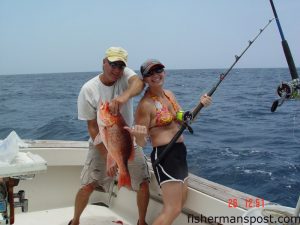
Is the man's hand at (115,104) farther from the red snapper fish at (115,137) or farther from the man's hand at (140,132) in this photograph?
the man's hand at (140,132)

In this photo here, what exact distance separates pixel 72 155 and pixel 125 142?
143 cm

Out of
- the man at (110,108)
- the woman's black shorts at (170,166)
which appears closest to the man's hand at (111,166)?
the man at (110,108)

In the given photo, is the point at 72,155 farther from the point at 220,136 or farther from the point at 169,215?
the point at 220,136

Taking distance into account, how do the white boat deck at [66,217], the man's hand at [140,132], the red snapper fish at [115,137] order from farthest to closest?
the white boat deck at [66,217], the red snapper fish at [115,137], the man's hand at [140,132]

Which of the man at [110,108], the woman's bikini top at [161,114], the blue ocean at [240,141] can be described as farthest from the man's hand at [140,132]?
the blue ocean at [240,141]

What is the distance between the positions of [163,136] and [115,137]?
41 centimetres

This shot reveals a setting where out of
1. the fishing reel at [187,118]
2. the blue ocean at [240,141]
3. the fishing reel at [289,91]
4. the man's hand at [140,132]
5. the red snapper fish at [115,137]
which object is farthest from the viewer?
the blue ocean at [240,141]

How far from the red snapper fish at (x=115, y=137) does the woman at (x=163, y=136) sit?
0.58ft

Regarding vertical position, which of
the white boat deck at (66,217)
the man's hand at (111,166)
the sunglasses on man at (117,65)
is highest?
the sunglasses on man at (117,65)

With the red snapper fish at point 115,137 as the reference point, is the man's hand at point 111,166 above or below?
below

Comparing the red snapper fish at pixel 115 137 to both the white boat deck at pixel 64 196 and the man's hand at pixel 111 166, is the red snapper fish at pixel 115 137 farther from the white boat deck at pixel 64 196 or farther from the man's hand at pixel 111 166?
the white boat deck at pixel 64 196

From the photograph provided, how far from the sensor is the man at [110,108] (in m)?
3.29

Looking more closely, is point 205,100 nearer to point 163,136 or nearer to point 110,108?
point 163,136

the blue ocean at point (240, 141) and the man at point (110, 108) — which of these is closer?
the man at point (110, 108)
